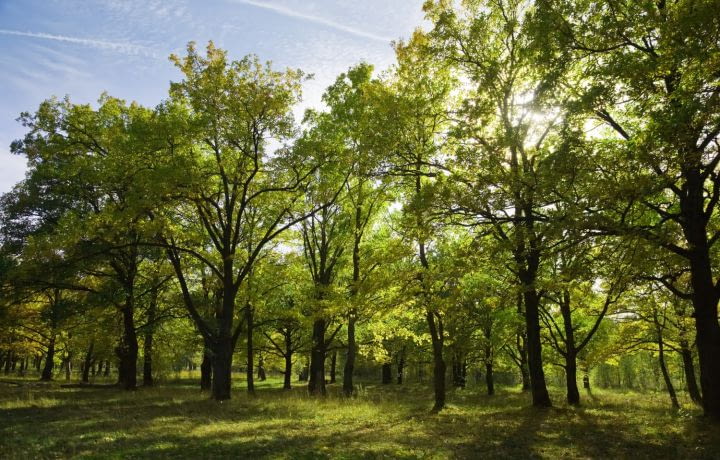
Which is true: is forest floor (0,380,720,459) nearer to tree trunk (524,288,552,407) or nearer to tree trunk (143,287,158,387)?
tree trunk (524,288,552,407)

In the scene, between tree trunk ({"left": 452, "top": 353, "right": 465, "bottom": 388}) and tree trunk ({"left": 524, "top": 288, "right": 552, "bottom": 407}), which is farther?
tree trunk ({"left": 452, "top": 353, "right": 465, "bottom": 388})

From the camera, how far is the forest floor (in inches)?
357

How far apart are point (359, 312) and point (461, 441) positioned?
720 cm

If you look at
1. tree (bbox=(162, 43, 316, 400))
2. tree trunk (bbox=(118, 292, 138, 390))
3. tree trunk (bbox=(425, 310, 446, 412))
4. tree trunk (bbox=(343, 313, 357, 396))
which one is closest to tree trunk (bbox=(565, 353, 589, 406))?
tree trunk (bbox=(425, 310, 446, 412))

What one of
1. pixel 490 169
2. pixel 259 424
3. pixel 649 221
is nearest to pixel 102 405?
pixel 259 424

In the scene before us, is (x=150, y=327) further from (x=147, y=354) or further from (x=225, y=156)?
(x=225, y=156)

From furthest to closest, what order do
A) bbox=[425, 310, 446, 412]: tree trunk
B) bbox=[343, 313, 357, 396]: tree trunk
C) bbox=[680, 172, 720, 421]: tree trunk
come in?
bbox=[343, 313, 357, 396]: tree trunk
bbox=[425, 310, 446, 412]: tree trunk
bbox=[680, 172, 720, 421]: tree trunk

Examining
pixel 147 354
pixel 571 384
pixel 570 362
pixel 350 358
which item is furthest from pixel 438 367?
pixel 147 354

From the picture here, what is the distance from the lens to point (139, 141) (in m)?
17.5

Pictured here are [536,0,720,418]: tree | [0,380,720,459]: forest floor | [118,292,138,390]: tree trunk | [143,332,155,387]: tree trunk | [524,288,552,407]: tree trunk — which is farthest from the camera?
[143,332,155,387]: tree trunk

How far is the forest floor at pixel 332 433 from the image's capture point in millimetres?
9062

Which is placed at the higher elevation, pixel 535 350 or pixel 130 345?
pixel 535 350

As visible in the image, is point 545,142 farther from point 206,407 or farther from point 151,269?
point 151,269

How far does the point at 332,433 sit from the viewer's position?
11.6m
